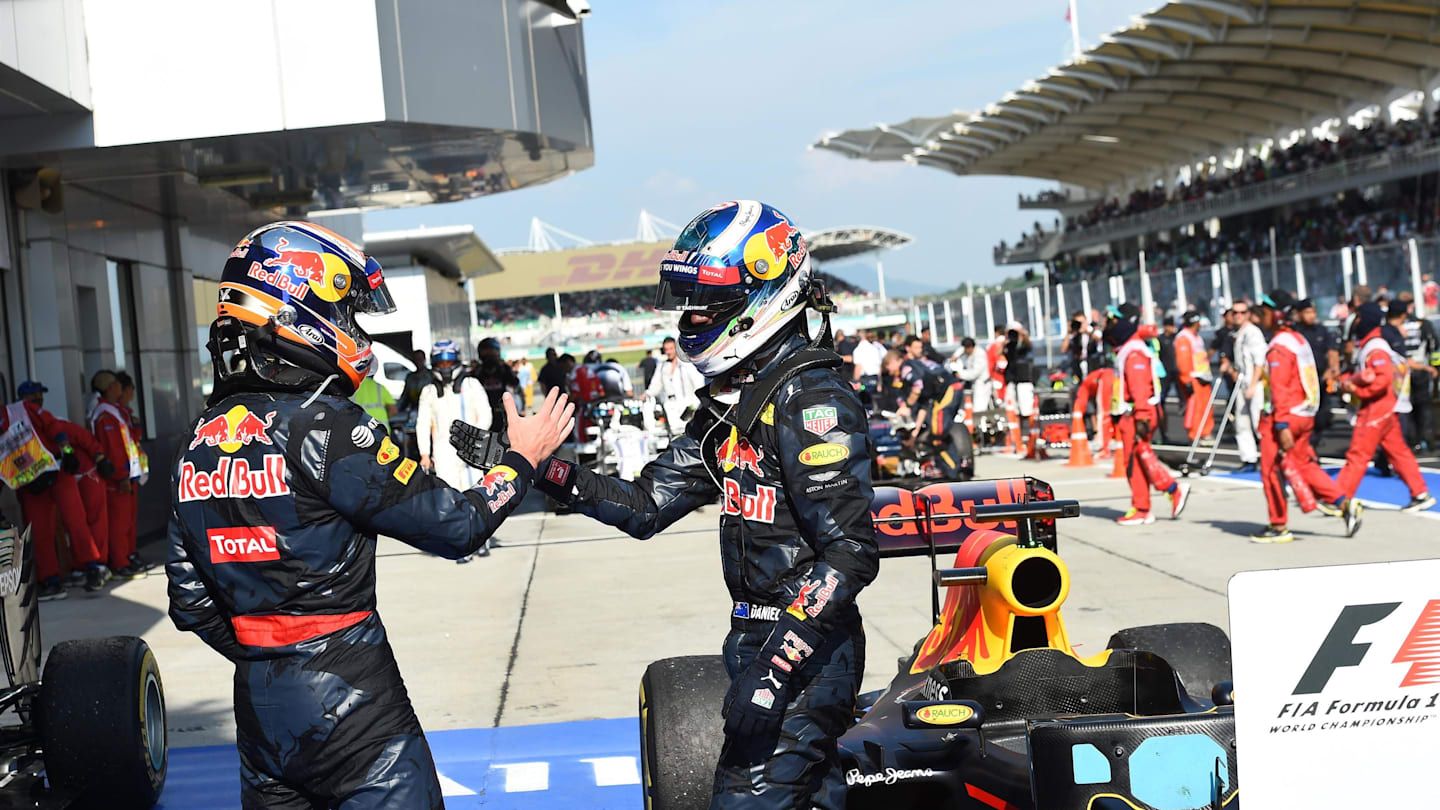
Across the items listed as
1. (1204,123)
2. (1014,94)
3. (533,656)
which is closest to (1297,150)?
(1204,123)

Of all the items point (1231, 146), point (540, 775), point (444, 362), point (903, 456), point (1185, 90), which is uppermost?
point (1185, 90)

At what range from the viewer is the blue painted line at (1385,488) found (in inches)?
475

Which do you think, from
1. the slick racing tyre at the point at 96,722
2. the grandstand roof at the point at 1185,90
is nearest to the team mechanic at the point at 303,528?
the slick racing tyre at the point at 96,722

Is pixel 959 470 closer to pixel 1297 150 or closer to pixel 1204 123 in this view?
pixel 1297 150

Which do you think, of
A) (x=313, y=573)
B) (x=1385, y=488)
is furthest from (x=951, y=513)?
(x=1385, y=488)

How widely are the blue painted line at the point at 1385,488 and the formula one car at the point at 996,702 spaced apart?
26.8ft

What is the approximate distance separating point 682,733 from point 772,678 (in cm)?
114

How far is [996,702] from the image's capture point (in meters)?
4.30

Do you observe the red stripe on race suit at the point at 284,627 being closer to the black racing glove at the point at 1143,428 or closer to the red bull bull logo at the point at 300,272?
the red bull bull logo at the point at 300,272

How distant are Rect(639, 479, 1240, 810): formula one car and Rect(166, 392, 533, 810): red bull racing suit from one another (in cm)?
121

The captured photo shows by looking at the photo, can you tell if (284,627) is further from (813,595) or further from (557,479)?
(813,595)

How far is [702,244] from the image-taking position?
3445mm

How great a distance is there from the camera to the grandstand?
2756cm

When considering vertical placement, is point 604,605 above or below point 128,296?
below
